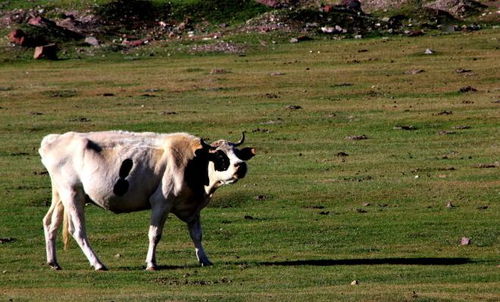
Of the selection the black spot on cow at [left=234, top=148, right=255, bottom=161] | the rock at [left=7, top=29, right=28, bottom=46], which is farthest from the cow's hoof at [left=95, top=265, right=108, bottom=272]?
the rock at [left=7, top=29, right=28, bottom=46]

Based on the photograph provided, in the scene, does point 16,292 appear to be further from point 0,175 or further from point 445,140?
point 445,140

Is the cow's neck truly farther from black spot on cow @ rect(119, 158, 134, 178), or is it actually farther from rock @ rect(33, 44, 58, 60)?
rock @ rect(33, 44, 58, 60)

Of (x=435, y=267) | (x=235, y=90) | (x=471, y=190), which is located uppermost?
(x=435, y=267)

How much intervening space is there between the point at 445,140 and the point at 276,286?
21889 mm

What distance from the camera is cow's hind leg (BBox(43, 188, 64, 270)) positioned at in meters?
24.0

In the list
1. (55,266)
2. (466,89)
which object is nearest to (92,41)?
(466,89)

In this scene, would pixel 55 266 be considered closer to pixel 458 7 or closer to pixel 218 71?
pixel 218 71

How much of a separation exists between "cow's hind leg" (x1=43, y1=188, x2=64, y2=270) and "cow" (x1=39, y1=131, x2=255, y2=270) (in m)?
0.02

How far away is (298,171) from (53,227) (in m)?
13.5

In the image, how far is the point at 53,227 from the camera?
2431 cm

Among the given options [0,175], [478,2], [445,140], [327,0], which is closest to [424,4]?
[478,2]

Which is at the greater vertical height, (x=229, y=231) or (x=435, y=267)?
(x=435, y=267)

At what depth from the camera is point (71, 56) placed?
6838 centimetres

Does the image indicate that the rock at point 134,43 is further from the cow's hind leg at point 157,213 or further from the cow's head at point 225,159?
the cow's hind leg at point 157,213
